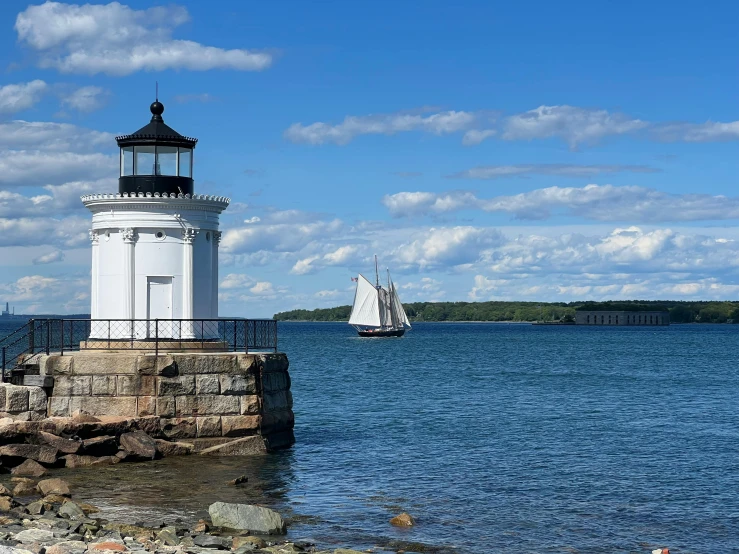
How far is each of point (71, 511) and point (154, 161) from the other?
10.1 meters

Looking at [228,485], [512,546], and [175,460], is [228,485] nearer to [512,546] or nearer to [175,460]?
[175,460]

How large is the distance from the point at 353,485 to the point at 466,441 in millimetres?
7827

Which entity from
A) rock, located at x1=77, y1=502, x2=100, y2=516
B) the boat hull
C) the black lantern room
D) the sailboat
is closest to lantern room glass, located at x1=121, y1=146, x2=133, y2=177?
the black lantern room

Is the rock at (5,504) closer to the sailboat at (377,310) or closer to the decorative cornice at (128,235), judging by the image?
the decorative cornice at (128,235)

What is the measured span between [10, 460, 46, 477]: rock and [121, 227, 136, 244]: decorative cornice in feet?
18.0

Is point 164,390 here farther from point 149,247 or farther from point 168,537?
point 168,537

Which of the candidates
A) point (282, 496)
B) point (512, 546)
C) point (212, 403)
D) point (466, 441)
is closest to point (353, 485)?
point (282, 496)

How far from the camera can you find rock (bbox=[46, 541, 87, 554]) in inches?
497

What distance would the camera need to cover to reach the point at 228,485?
62.2 ft

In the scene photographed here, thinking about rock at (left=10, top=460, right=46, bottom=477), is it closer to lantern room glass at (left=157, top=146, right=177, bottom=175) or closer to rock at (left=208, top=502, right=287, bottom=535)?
rock at (left=208, top=502, right=287, bottom=535)

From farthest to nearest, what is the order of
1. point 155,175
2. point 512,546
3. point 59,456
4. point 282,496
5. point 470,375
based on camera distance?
1. point 470,375
2. point 155,175
3. point 59,456
4. point 282,496
5. point 512,546

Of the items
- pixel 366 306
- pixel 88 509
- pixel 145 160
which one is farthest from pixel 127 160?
pixel 366 306

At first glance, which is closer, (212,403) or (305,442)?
(212,403)

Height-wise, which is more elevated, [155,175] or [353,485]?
[155,175]
